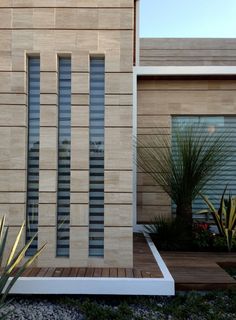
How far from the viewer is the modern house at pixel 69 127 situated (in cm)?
402

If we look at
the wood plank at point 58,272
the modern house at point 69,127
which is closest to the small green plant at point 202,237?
the modern house at point 69,127

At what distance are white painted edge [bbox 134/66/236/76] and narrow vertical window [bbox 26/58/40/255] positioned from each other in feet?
10.4

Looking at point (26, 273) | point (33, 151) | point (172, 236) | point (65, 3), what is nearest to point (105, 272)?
point (26, 273)

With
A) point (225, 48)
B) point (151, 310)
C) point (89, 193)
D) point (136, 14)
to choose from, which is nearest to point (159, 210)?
point (89, 193)

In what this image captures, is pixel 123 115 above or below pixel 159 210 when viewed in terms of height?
above

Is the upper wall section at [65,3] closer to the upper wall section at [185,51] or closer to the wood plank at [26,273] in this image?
the wood plank at [26,273]

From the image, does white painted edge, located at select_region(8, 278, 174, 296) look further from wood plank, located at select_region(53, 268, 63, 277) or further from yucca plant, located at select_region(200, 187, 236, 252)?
yucca plant, located at select_region(200, 187, 236, 252)

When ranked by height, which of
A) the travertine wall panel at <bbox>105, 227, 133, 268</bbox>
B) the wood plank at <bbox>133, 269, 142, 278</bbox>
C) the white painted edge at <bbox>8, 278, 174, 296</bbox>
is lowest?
the white painted edge at <bbox>8, 278, 174, 296</bbox>

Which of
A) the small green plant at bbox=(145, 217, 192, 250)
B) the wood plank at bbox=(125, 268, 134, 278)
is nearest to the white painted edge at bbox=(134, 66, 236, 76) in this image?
the small green plant at bbox=(145, 217, 192, 250)

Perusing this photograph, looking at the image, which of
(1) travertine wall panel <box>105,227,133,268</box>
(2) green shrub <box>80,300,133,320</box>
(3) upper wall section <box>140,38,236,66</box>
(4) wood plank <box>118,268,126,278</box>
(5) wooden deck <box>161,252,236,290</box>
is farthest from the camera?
(3) upper wall section <box>140,38,236,66</box>

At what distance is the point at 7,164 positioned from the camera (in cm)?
402

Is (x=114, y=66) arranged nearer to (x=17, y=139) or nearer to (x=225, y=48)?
(x=17, y=139)

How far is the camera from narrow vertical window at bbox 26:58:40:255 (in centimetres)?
411

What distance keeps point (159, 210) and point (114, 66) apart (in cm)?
380
